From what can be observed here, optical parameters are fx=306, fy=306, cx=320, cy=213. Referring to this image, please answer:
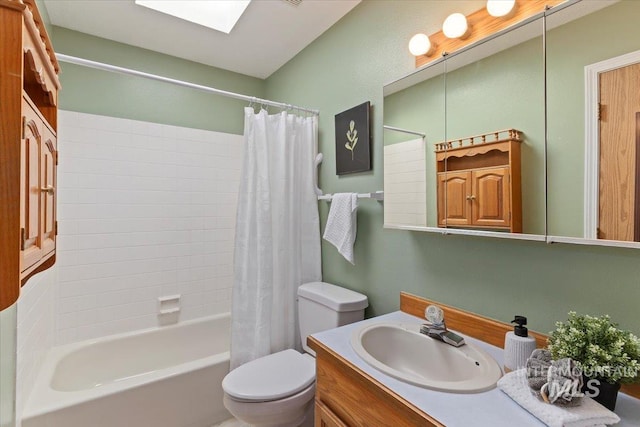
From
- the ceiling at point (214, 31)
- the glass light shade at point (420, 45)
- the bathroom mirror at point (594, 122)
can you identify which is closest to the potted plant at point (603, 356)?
the bathroom mirror at point (594, 122)

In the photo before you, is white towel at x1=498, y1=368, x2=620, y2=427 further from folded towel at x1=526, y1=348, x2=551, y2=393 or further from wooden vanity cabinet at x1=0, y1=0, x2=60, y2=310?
wooden vanity cabinet at x1=0, y1=0, x2=60, y2=310

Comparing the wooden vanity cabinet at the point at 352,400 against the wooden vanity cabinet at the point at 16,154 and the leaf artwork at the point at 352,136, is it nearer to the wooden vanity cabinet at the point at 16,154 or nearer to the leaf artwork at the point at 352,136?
the wooden vanity cabinet at the point at 16,154

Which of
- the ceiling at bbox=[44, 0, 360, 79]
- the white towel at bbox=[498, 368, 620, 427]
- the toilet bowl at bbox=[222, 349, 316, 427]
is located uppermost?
the ceiling at bbox=[44, 0, 360, 79]

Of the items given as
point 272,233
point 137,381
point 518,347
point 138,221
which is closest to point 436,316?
point 518,347

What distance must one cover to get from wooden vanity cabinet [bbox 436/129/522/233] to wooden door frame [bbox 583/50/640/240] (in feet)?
0.59

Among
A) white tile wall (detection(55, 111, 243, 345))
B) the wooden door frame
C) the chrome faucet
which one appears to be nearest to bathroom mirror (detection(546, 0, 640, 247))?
the wooden door frame

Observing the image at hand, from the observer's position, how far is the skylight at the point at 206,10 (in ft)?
6.25

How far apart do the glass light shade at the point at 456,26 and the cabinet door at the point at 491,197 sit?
575 mm

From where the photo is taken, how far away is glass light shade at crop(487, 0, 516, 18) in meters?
1.11

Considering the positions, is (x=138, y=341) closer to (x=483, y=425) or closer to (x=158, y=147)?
(x=158, y=147)

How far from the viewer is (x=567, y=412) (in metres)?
0.70

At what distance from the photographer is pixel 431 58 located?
1404mm

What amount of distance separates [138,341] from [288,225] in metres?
1.47

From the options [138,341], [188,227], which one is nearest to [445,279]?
[188,227]
